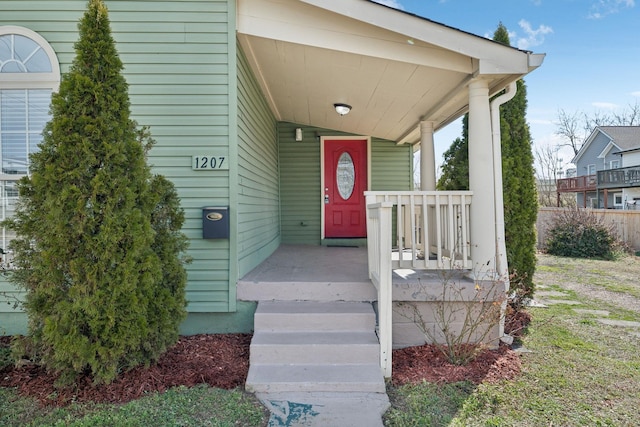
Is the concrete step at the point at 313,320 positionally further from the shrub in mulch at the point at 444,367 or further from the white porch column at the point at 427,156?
the white porch column at the point at 427,156

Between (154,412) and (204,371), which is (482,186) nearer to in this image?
(204,371)

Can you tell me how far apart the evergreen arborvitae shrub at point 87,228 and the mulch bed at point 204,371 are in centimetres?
13

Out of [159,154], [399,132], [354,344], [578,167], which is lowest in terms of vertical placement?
[354,344]

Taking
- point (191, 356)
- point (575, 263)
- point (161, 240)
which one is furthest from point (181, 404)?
point (575, 263)

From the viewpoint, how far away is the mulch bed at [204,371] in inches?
91.9

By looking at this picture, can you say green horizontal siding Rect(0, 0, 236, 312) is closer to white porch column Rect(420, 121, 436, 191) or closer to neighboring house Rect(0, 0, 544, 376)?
neighboring house Rect(0, 0, 544, 376)

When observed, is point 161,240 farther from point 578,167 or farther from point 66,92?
point 578,167

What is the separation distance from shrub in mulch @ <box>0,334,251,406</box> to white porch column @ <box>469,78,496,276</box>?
7.28 ft

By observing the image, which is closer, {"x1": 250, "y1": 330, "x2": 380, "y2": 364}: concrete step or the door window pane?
{"x1": 250, "y1": 330, "x2": 380, "y2": 364}: concrete step

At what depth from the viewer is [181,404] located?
87.9 inches

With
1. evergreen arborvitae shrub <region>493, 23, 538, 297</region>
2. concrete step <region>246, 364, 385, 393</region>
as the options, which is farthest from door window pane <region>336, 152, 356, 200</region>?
concrete step <region>246, 364, 385, 393</region>

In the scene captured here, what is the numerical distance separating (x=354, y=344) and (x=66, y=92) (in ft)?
8.31

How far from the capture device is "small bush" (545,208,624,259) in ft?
28.3

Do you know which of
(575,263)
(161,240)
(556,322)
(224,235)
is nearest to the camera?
(161,240)
